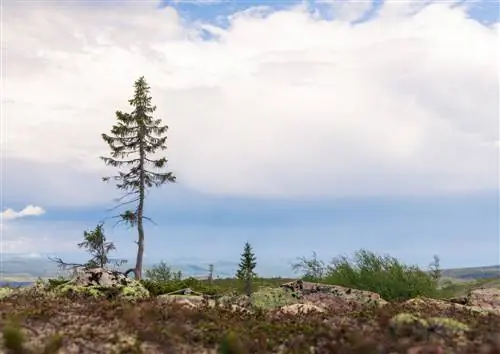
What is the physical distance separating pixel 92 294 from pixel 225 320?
4.81 meters

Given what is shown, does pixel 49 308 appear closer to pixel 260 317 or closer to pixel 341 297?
pixel 260 317

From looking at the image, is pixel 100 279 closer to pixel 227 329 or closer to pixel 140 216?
pixel 227 329

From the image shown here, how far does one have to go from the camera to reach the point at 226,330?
10078 millimetres

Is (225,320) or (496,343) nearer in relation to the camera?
(496,343)

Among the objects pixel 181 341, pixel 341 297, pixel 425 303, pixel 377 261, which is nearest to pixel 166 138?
pixel 377 261

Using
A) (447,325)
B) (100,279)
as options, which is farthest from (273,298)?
(447,325)

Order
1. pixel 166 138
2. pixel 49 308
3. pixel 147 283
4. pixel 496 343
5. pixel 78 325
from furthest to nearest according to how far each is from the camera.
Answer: pixel 166 138, pixel 147 283, pixel 49 308, pixel 78 325, pixel 496 343

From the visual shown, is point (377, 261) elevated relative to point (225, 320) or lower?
elevated

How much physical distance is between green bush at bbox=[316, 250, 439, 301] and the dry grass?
12111 millimetres

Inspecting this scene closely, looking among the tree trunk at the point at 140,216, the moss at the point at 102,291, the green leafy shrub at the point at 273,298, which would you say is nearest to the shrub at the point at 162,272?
the tree trunk at the point at 140,216

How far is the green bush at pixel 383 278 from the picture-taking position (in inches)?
940

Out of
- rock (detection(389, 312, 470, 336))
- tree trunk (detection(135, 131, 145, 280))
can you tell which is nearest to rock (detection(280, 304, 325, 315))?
rock (detection(389, 312, 470, 336))

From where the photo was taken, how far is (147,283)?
20.3 m

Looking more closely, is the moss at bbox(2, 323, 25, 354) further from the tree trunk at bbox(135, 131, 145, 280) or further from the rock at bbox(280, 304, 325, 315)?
the tree trunk at bbox(135, 131, 145, 280)
